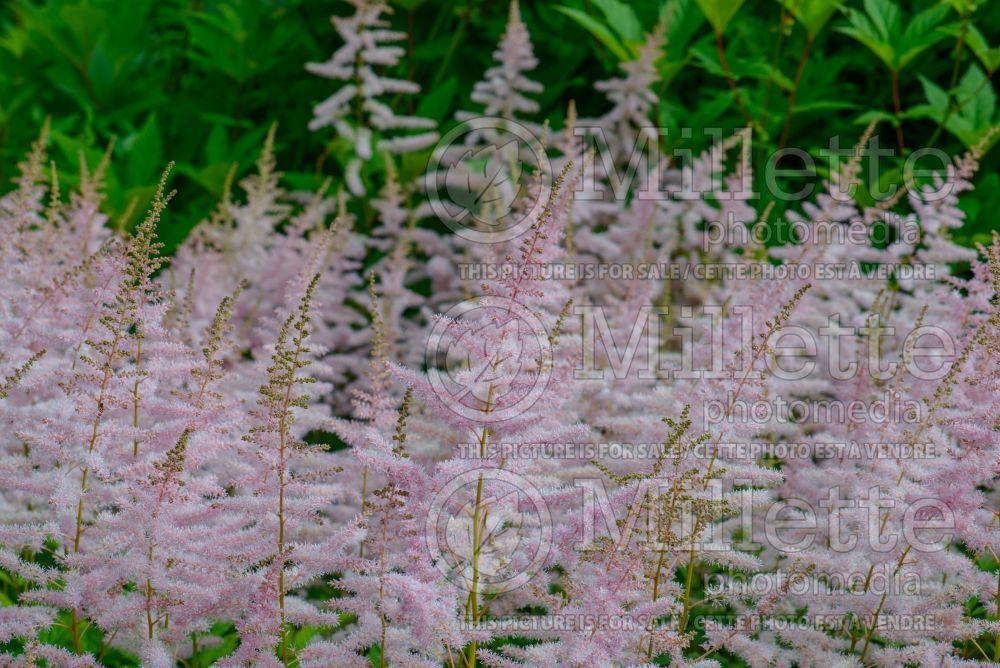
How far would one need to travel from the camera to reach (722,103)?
16.1ft

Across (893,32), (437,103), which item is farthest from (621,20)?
(893,32)

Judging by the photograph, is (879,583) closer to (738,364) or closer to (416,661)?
(738,364)

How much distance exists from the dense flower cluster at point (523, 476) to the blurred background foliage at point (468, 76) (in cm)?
87

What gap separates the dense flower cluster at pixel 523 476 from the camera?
98.0 inches

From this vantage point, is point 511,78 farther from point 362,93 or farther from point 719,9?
point 719,9

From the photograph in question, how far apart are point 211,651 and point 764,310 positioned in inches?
73.3

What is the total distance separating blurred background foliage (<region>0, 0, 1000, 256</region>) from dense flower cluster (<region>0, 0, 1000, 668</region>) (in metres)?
0.87

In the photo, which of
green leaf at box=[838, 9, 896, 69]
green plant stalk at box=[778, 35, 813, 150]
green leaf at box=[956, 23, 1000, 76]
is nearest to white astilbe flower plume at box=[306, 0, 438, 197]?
green plant stalk at box=[778, 35, 813, 150]

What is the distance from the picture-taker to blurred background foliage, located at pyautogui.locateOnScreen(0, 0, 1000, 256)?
4676 mm

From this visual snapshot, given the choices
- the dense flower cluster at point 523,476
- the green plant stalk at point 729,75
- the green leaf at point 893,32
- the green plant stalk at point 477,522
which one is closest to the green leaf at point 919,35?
the green leaf at point 893,32

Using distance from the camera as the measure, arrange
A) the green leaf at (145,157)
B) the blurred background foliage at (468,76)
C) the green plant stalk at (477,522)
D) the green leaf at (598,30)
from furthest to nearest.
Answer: the green leaf at (145,157), the blurred background foliage at (468,76), the green leaf at (598,30), the green plant stalk at (477,522)

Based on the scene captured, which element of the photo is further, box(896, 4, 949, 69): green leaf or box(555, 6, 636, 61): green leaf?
box(555, 6, 636, 61): green leaf

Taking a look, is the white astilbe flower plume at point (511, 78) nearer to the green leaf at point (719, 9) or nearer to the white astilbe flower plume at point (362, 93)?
the white astilbe flower plume at point (362, 93)

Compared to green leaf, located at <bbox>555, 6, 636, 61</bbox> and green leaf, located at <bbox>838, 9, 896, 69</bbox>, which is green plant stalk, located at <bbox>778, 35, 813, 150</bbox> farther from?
green leaf, located at <bbox>555, 6, 636, 61</bbox>
